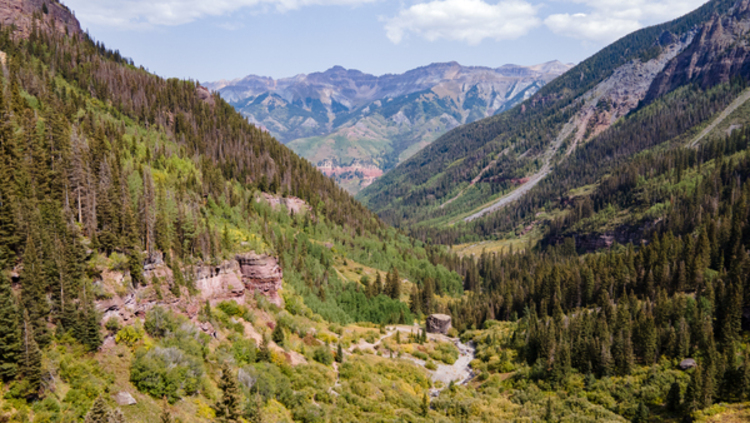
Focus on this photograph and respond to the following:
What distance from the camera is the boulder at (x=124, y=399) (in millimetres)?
46750

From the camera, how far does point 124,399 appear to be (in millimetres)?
47250

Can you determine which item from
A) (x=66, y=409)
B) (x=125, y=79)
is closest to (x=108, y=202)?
(x=66, y=409)

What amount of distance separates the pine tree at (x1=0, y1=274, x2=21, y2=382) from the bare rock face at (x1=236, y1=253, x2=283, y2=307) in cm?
5035

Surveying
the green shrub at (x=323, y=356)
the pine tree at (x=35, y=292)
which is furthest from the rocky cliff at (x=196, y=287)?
the green shrub at (x=323, y=356)

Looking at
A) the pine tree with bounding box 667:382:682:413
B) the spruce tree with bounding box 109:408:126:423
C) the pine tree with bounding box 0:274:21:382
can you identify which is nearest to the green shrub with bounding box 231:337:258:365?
the spruce tree with bounding box 109:408:126:423

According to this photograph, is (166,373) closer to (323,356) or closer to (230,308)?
(230,308)

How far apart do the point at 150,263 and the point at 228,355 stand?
1974 centimetres

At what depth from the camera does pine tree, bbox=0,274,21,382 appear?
40.9 metres

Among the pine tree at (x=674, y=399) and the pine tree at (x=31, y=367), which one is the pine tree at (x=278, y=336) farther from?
the pine tree at (x=674, y=399)

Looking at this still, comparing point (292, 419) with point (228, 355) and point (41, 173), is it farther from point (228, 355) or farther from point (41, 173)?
point (41, 173)

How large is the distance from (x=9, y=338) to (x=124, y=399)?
1256 cm

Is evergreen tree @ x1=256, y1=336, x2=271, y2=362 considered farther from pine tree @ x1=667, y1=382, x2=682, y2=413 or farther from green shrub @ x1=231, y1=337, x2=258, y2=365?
pine tree @ x1=667, y1=382, x2=682, y2=413

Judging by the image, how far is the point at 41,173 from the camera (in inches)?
2761

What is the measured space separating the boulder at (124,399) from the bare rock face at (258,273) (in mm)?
45374
